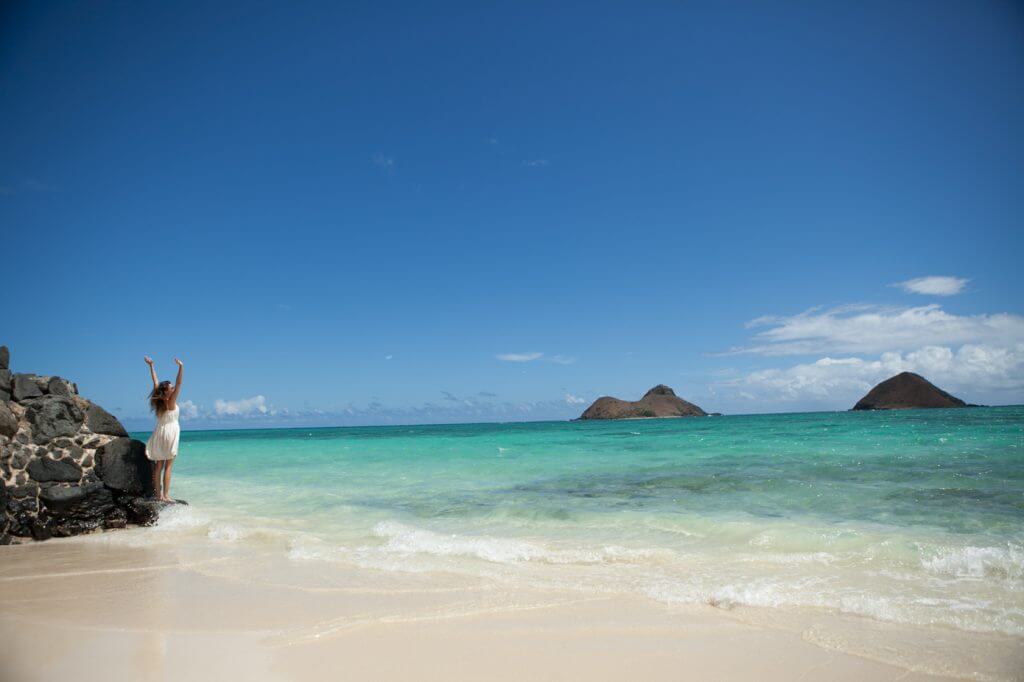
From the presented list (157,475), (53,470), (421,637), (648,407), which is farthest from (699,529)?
(648,407)

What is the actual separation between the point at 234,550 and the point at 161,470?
2.86m

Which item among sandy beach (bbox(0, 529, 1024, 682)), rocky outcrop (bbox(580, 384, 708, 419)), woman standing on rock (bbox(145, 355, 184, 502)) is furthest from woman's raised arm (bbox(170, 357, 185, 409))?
rocky outcrop (bbox(580, 384, 708, 419))

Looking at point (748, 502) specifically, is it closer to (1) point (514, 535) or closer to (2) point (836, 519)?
(2) point (836, 519)

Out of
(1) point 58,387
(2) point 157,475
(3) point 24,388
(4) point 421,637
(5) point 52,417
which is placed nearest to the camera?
(4) point 421,637

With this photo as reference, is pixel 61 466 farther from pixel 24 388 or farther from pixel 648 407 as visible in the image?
pixel 648 407

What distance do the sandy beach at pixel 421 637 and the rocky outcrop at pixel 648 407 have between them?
94753 millimetres

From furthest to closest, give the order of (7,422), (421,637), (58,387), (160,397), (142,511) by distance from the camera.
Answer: (160,397)
(58,387)
(142,511)
(7,422)
(421,637)

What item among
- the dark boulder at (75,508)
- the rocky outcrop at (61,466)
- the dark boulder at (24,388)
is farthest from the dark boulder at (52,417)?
the dark boulder at (75,508)

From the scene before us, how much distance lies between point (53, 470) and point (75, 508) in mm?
550

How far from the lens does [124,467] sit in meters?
7.05

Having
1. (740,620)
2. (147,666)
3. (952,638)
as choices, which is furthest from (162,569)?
(952,638)

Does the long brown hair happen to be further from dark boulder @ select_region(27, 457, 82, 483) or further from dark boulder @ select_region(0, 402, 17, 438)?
dark boulder @ select_region(0, 402, 17, 438)

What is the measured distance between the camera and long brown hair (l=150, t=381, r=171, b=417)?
7.88m

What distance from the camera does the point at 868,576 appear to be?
15.0 feet
